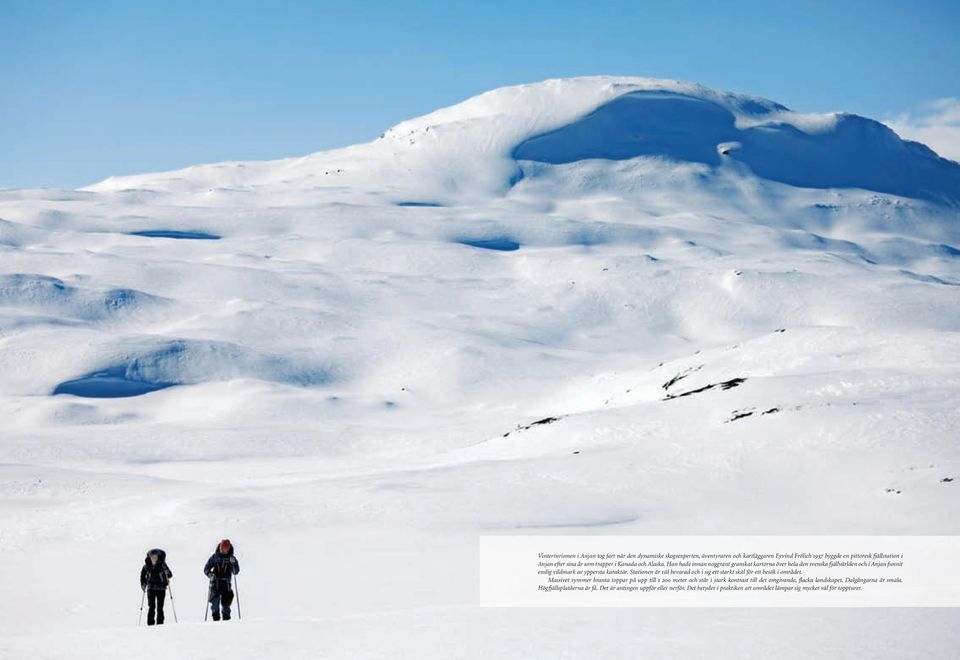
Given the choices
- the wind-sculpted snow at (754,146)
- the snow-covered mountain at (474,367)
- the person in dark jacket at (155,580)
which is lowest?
the person in dark jacket at (155,580)

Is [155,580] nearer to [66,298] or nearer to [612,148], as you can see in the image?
[66,298]

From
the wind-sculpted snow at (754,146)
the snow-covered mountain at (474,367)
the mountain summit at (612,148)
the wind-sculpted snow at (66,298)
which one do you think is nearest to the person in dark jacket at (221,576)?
the snow-covered mountain at (474,367)

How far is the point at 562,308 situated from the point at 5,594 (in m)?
75.2

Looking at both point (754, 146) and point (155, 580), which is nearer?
point (155, 580)

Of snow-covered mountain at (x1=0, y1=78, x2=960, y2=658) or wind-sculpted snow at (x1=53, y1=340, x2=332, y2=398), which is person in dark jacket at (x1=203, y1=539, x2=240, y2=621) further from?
wind-sculpted snow at (x1=53, y1=340, x2=332, y2=398)

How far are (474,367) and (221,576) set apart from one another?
54.8 meters

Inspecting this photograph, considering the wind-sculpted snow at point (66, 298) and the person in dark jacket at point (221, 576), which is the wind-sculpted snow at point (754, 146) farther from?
the person in dark jacket at point (221, 576)

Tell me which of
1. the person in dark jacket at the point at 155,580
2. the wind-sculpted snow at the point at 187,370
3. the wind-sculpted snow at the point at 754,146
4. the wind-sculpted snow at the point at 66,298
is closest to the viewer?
the person in dark jacket at the point at 155,580

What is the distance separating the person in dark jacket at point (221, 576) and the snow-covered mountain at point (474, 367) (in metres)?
1.61

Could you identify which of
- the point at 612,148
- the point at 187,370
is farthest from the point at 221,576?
the point at 612,148

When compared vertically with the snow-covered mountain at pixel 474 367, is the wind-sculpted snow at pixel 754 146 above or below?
above

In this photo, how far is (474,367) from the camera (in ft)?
227

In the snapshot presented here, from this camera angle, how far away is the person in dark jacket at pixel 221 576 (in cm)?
1454

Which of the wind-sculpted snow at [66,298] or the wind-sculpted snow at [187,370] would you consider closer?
the wind-sculpted snow at [187,370]
